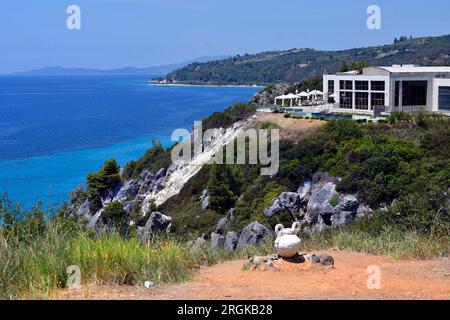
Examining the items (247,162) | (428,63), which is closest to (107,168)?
(247,162)

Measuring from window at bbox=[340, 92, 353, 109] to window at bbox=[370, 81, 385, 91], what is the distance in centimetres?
278

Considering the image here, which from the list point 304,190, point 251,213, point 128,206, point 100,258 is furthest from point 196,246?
point 128,206

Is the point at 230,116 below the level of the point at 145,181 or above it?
above

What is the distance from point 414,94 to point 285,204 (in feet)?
60.1

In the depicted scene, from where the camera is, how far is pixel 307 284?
9.05 meters

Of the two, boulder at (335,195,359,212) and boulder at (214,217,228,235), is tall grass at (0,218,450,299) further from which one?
boulder at (214,217,228,235)

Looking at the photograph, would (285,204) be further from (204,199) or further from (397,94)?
(397,94)

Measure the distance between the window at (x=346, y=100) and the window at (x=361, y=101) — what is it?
2.21 feet

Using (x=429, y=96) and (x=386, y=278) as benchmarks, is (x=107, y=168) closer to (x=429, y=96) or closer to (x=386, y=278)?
(x=429, y=96)

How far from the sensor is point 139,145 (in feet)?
238

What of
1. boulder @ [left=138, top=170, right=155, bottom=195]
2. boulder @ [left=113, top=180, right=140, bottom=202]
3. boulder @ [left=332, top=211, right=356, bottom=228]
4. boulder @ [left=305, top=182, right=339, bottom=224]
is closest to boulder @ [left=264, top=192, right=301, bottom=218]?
boulder @ [left=305, top=182, right=339, bottom=224]

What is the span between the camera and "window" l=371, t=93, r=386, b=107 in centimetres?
4531

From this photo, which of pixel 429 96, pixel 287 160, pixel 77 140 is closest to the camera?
pixel 287 160

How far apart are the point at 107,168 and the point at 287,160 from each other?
16054 mm
